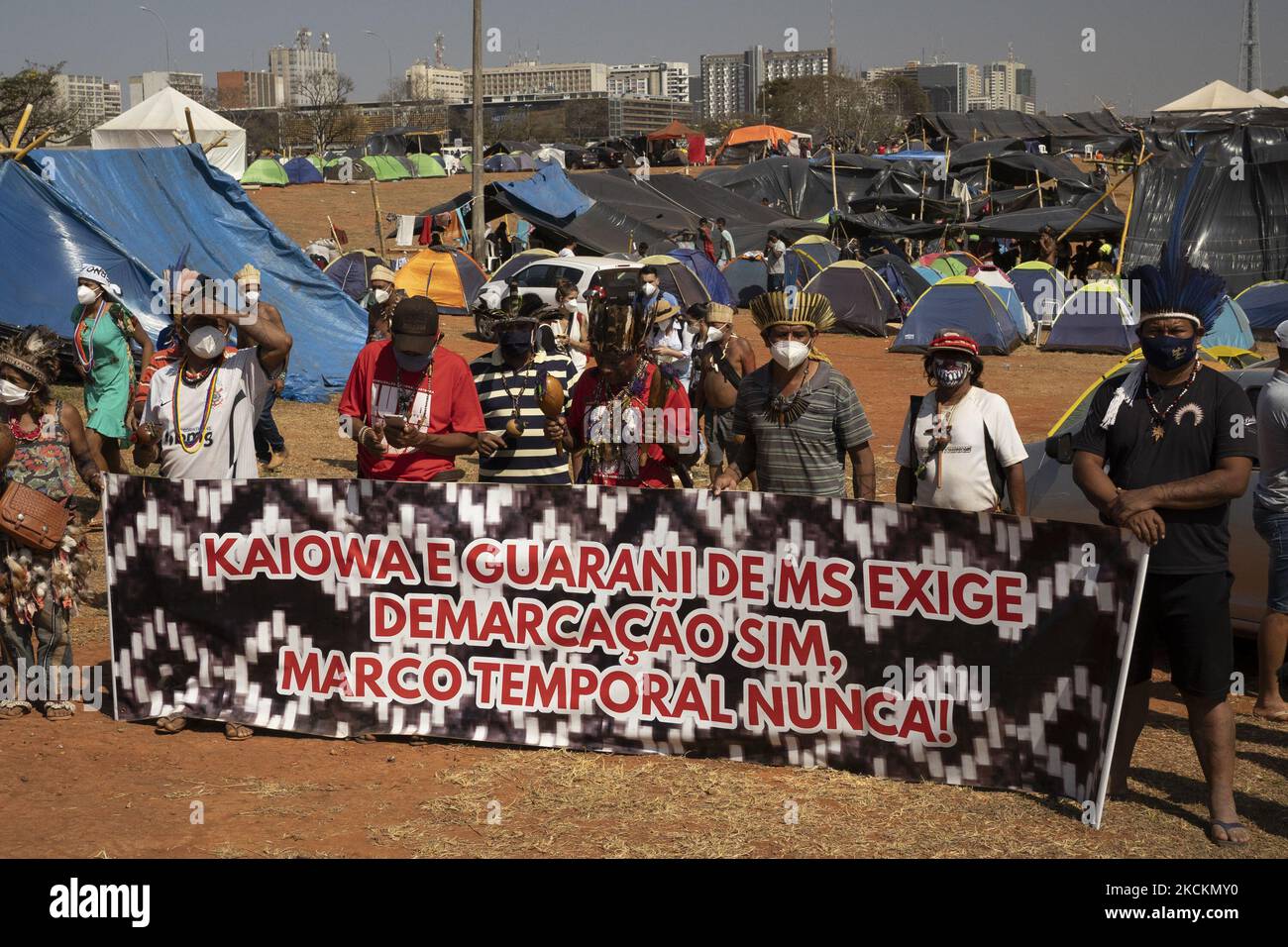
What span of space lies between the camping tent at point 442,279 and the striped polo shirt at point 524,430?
20.6 metres

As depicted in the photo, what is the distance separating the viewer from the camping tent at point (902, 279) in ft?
88.0

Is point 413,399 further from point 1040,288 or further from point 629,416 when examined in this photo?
point 1040,288

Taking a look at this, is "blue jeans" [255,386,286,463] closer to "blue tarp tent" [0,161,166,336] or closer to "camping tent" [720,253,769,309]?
"blue tarp tent" [0,161,166,336]

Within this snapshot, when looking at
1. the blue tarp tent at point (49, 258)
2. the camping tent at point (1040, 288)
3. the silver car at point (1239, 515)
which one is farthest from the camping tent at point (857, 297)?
the silver car at point (1239, 515)

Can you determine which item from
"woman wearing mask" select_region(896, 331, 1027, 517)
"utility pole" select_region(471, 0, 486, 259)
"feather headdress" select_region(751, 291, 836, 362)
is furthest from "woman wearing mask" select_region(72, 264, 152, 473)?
"utility pole" select_region(471, 0, 486, 259)

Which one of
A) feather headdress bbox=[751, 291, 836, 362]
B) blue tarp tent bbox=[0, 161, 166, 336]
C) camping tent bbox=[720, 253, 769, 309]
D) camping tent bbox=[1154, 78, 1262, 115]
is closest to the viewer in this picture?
feather headdress bbox=[751, 291, 836, 362]

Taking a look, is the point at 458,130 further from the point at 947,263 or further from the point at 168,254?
the point at 168,254

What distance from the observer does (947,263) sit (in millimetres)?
27344

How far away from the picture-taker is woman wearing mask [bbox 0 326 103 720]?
6.16 metres

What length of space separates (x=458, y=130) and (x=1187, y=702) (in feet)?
355

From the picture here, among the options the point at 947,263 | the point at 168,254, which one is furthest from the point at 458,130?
the point at 168,254

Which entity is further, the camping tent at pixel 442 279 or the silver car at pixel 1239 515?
the camping tent at pixel 442 279

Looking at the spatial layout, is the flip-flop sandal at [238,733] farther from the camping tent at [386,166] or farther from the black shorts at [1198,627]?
the camping tent at [386,166]

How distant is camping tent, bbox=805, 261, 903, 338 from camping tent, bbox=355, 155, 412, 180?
40789mm
